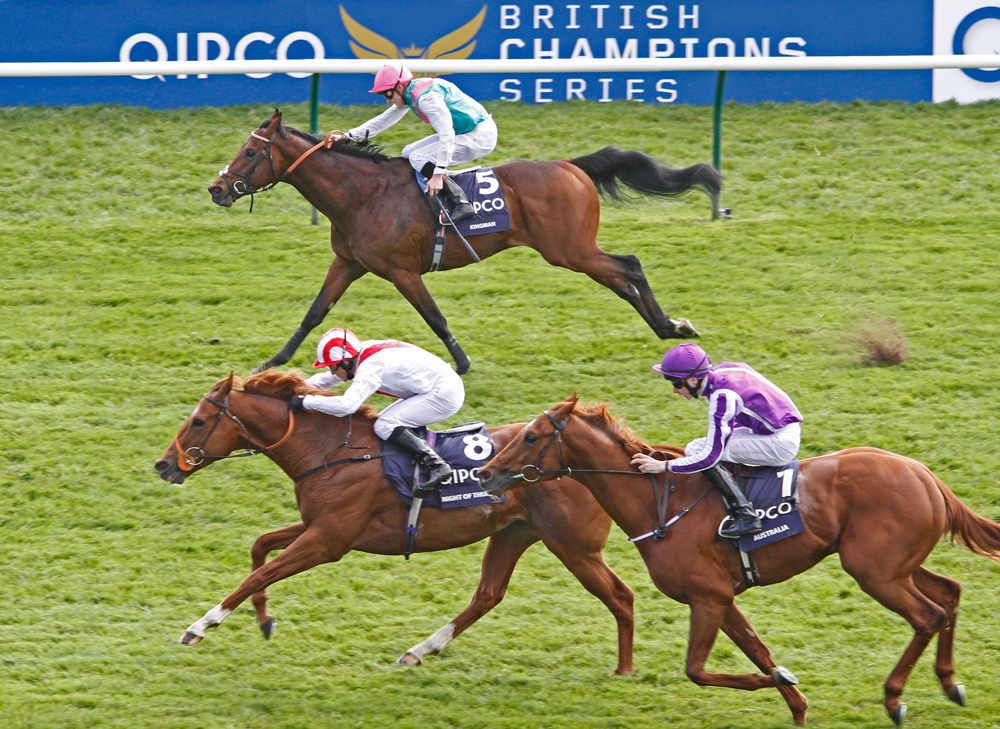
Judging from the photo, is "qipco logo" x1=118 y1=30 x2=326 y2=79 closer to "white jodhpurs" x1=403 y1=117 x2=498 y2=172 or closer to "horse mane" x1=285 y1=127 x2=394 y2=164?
"horse mane" x1=285 y1=127 x2=394 y2=164

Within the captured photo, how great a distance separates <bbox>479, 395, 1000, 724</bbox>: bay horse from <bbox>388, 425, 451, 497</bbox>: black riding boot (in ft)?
1.33

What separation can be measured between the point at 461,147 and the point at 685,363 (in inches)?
123

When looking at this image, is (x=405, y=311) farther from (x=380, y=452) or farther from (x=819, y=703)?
(x=819, y=703)

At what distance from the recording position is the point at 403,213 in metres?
8.06

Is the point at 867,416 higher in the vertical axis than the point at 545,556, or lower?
higher

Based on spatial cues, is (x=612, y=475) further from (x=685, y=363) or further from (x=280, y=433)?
(x=280, y=433)

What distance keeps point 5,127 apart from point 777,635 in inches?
345

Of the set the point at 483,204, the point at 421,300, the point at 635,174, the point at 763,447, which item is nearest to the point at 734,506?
the point at 763,447

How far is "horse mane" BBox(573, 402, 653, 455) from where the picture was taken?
568 centimetres

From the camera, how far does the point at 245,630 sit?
21.4 feet

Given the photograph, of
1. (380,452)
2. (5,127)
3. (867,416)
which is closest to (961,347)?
(867,416)

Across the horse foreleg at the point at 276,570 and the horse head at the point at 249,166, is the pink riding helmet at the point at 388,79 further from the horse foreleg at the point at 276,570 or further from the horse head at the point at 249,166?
the horse foreleg at the point at 276,570

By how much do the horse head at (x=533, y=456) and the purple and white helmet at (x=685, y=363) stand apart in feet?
1.43

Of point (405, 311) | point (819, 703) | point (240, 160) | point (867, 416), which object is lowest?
point (819, 703)
